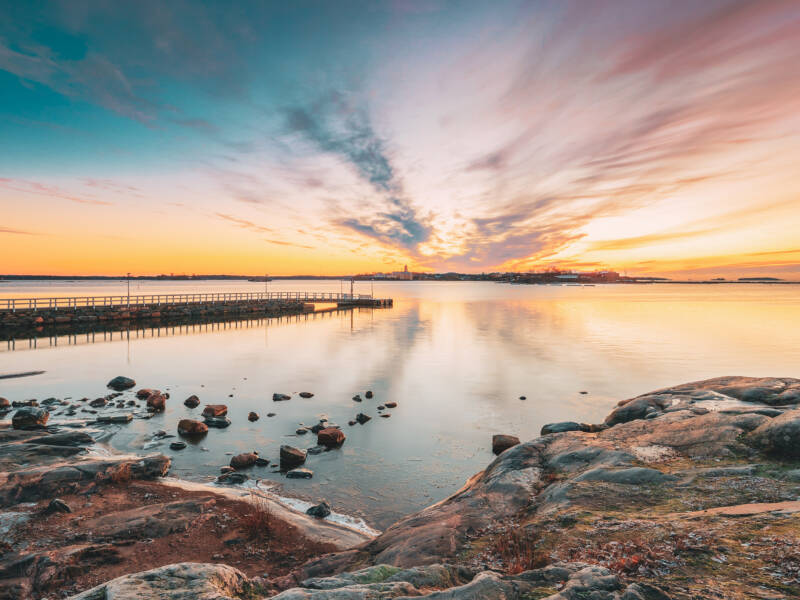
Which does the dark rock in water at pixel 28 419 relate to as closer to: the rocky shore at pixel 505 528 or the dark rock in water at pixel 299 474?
the rocky shore at pixel 505 528

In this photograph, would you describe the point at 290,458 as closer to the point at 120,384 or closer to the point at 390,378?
the point at 390,378

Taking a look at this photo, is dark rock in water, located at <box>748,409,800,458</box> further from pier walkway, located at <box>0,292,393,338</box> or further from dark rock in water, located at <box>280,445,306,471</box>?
pier walkway, located at <box>0,292,393,338</box>

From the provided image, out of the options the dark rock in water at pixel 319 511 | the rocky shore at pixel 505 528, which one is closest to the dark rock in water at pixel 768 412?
the rocky shore at pixel 505 528

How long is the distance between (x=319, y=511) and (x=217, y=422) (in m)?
9.24

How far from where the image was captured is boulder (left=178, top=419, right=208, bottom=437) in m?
16.4

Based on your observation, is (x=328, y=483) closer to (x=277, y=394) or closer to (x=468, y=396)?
(x=277, y=394)

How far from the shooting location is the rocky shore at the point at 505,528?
438 centimetres

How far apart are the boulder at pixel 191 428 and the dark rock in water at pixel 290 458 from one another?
195 inches

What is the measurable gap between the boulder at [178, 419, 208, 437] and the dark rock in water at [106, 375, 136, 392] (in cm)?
1055

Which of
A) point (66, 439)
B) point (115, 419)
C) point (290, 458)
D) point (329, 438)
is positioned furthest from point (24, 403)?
point (329, 438)

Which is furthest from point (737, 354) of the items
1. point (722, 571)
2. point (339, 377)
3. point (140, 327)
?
point (140, 327)

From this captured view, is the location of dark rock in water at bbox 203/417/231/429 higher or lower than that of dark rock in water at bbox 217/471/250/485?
higher

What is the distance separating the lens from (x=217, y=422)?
57.7ft

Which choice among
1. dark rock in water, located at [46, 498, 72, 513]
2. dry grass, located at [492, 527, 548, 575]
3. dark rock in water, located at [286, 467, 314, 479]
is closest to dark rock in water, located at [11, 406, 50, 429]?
dark rock in water, located at [46, 498, 72, 513]
